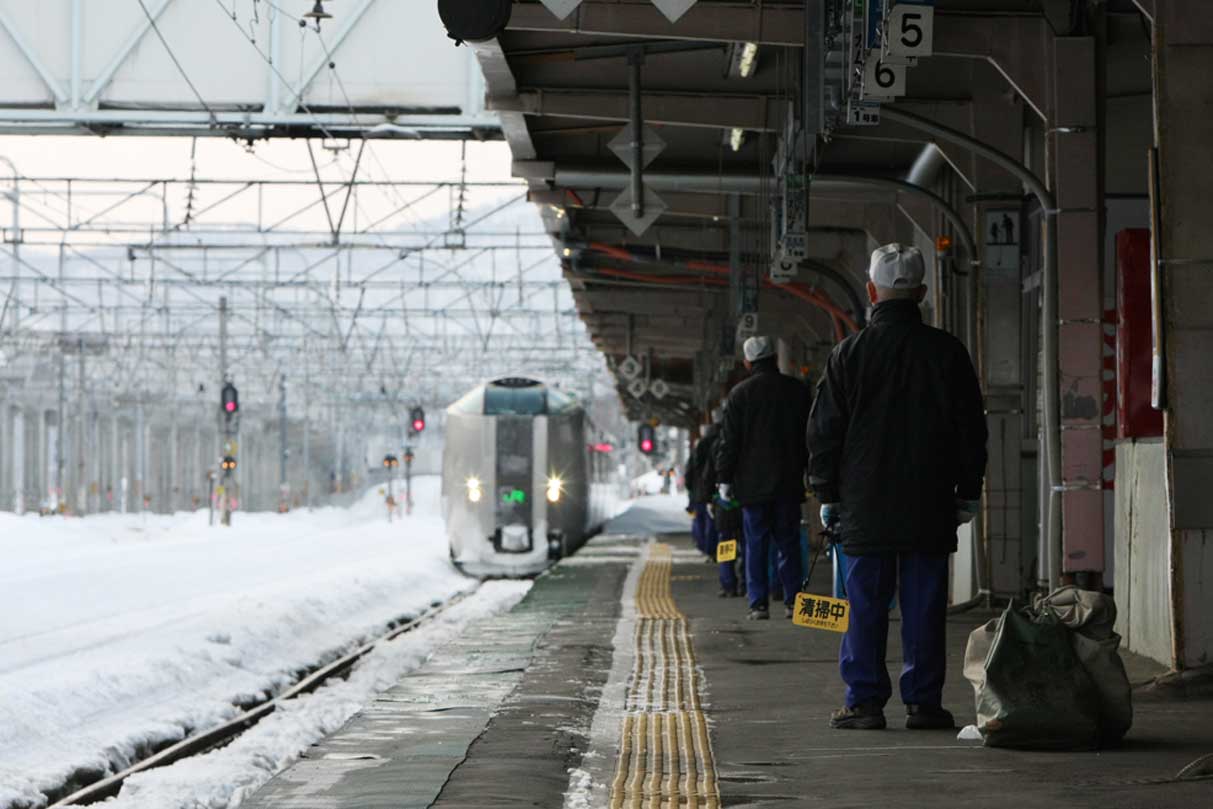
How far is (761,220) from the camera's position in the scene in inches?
666

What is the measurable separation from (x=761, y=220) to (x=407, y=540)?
27.8 meters

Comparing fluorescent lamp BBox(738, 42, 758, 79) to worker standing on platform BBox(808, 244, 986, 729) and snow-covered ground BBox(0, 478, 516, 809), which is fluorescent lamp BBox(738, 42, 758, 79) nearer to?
snow-covered ground BBox(0, 478, 516, 809)

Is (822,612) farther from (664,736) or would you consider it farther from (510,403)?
(510,403)

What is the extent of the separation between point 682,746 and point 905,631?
3.08 feet

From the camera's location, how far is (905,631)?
6.63m

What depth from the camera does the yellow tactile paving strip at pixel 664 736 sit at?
205 inches

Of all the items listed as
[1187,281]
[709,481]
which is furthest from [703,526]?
[1187,281]

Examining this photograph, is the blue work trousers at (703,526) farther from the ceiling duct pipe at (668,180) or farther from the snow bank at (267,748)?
the snow bank at (267,748)

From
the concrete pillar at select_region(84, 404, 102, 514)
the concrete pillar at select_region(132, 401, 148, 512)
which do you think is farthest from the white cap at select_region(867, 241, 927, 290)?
the concrete pillar at select_region(84, 404, 102, 514)

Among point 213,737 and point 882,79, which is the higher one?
point 882,79

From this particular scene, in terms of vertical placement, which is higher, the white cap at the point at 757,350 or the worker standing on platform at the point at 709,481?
the white cap at the point at 757,350

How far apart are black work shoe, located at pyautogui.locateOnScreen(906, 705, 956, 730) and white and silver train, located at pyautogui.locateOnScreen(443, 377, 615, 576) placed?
71.7 ft

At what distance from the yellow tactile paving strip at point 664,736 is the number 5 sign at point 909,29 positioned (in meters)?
2.77

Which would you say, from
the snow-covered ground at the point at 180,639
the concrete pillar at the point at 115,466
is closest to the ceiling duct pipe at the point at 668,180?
the snow-covered ground at the point at 180,639
